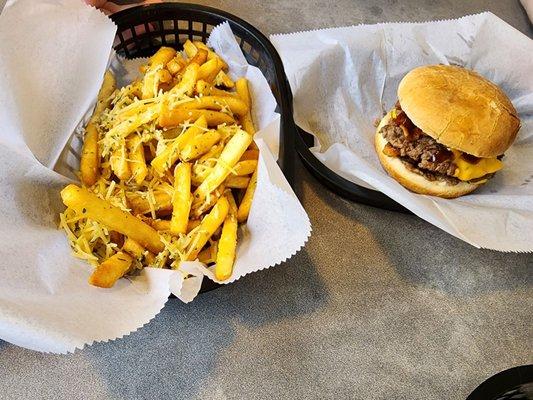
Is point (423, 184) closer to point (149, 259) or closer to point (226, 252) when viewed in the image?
point (226, 252)

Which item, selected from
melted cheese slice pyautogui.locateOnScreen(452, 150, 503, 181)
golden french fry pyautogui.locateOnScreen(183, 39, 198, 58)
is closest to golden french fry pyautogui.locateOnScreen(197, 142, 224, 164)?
golden french fry pyautogui.locateOnScreen(183, 39, 198, 58)

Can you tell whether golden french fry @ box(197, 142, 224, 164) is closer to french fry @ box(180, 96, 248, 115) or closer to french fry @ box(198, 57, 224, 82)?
french fry @ box(180, 96, 248, 115)

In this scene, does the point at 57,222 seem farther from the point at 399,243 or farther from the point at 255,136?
the point at 399,243

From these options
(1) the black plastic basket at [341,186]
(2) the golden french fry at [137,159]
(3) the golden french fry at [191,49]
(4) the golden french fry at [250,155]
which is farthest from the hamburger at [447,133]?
(2) the golden french fry at [137,159]

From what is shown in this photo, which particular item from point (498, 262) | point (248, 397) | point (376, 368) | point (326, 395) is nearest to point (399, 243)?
point (498, 262)

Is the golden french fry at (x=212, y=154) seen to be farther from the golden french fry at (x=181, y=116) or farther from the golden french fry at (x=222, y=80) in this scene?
the golden french fry at (x=222, y=80)
